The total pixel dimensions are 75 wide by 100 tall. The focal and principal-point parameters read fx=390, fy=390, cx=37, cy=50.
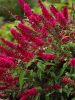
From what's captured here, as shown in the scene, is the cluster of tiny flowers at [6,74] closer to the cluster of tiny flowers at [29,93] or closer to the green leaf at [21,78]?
the green leaf at [21,78]

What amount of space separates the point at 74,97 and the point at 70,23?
0.86 meters

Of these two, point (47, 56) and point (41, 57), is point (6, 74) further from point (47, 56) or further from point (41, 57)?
point (47, 56)

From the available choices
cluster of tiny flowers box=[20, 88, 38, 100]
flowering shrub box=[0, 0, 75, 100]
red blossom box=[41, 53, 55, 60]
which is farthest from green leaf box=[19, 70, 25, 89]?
red blossom box=[41, 53, 55, 60]

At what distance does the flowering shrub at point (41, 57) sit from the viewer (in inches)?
158

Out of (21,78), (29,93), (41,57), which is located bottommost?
(29,93)

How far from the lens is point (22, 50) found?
3.91 meters

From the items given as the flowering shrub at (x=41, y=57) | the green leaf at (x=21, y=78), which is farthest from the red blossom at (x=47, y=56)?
the green leaf at (x=21, y=78)

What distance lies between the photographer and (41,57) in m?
4.07

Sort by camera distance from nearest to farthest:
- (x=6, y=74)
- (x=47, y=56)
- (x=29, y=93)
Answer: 1. (x=47, y=56)
2. (x=29, y=93)
3. (x=6, y=74)

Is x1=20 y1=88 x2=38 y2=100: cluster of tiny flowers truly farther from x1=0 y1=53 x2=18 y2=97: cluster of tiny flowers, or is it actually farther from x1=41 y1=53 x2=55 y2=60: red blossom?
x1=41 y1=53 x2=55 y2=60: red blossom

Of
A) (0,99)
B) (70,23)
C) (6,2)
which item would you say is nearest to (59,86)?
(70,23)

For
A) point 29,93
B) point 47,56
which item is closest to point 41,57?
point 47,56

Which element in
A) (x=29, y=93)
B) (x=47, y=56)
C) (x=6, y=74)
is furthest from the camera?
(x=6, y=74)

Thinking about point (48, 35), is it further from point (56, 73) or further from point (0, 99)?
point (0, 99)
